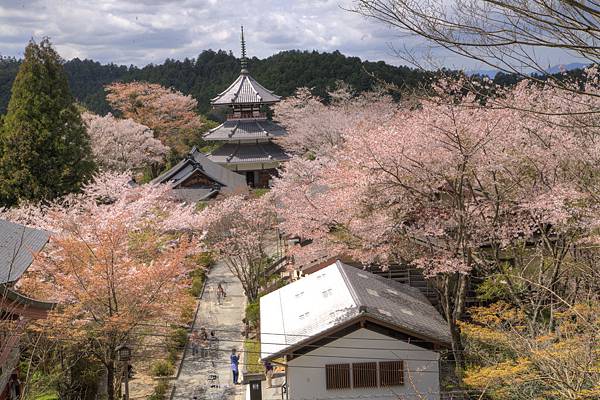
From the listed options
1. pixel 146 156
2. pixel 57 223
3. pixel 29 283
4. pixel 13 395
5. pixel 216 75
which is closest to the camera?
pixel 13 395

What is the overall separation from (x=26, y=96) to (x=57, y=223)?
31.6ft

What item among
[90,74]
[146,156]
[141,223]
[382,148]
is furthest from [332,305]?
[90,74]

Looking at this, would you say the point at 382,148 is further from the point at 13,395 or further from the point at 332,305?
the point at 13,395

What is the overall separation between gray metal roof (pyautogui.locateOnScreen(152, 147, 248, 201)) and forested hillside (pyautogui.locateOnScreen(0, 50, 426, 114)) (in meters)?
17.6

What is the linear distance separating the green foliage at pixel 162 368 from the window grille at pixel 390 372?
6626mm

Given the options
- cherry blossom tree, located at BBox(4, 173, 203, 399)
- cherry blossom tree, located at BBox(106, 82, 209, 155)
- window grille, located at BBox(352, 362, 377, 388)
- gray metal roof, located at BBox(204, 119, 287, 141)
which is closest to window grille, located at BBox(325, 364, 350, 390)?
window grille, located at BBox(352, 362, 377, 388)

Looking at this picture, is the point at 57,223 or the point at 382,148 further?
the point at 57,223

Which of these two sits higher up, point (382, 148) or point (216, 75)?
point (216, 75)

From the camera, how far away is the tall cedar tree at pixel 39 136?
81.5 feet

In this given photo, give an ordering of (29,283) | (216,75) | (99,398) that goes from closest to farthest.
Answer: (29,283)
(99,398)
(216,75)

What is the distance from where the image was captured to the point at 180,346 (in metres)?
19.1

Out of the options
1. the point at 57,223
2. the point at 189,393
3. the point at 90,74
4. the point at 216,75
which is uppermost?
the point at 90,74

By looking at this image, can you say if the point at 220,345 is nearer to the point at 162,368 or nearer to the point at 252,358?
the point at 252,358

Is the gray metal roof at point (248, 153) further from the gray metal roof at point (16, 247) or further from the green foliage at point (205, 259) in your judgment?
the gray metal roof at point (16, 247)
